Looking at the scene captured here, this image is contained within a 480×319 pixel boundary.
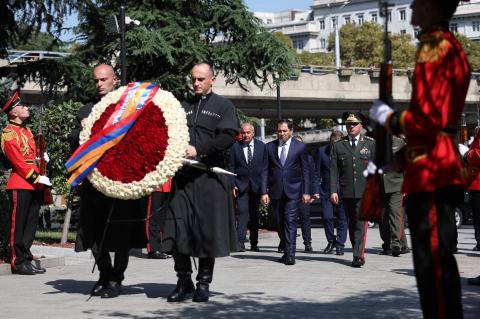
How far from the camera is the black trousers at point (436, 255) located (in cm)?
628

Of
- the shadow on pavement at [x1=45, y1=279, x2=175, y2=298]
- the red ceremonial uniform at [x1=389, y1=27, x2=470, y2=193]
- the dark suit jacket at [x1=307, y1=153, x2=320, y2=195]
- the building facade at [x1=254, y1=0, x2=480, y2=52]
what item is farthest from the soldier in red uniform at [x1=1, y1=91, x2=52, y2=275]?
the building facade at [x1=254, y1=0, x2=480, y2=52]

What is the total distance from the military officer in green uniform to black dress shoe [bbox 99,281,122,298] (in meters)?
4.45

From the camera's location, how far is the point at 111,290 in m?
10.8

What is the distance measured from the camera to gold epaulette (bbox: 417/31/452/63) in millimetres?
6234

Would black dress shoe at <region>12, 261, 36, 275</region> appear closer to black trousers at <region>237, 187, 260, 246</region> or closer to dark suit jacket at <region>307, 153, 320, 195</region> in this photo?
dark suit jacket at <region>307, 153, 320, 195</region>

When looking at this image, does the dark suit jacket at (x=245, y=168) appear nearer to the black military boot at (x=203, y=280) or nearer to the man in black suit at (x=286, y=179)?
the man in black suit at (x=286, y=179)

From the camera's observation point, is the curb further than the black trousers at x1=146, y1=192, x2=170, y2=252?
Yes

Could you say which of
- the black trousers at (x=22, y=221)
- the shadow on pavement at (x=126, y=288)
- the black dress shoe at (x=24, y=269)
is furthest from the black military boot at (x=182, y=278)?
the black trousers at (x=22, y=221)

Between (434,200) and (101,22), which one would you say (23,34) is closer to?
(101,22)

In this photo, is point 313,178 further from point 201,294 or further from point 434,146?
point 434,146

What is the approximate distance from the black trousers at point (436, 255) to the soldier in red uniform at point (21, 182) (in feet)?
26.6

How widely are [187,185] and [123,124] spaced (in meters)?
0.90

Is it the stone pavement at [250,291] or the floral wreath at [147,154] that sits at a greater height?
the floral wreath at [147,154]

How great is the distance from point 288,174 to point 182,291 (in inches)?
220
